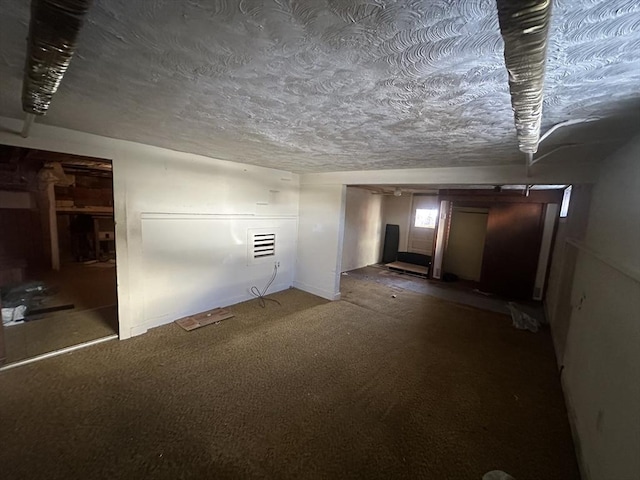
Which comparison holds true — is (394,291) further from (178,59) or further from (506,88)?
(178,59)

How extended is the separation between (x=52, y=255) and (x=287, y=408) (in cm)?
563

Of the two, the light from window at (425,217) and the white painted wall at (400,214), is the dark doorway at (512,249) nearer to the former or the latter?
the light from window at (425,217)

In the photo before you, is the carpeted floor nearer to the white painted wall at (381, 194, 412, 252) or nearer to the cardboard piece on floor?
the cardboard piece on floor

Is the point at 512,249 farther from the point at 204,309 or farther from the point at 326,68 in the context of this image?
the point at 204,309

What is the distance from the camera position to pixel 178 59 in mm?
1018

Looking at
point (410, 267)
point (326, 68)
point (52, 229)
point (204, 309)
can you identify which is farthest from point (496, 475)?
point (52, 229)

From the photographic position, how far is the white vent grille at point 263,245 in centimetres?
389

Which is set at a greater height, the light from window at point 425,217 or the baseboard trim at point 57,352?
the light from window at point 425,217

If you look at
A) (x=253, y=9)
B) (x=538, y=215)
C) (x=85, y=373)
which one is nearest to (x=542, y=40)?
(x=253, y=9)

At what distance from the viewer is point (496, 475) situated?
4.72ft

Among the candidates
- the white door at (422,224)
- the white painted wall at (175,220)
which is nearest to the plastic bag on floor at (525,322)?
the white door at (422,224)

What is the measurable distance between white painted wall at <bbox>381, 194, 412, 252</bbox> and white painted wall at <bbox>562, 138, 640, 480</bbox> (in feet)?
15.4

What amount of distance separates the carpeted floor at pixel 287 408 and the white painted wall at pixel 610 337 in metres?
0.30

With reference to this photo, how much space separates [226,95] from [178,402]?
6.87 ft
